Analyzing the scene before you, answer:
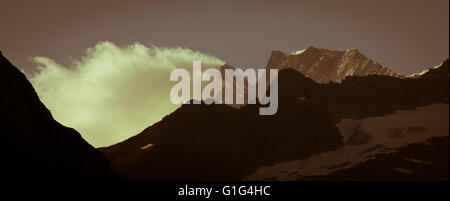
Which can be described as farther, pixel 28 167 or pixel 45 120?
pixel 45 120

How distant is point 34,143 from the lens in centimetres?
13462

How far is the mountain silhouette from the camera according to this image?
124562 mm

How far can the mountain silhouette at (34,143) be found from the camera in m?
125
